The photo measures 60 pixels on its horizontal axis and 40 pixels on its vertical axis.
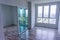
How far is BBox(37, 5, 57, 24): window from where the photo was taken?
8094mm

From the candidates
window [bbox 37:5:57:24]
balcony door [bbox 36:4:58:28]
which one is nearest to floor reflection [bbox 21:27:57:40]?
balcony door [bbox 36:4:58:28]

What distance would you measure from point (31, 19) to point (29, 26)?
2.39 feet

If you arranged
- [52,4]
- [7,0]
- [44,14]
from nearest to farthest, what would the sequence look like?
[7,0], [52,4], [44,14]

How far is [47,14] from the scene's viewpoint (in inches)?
333

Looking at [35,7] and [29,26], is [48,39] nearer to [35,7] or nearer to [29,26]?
[29,26]

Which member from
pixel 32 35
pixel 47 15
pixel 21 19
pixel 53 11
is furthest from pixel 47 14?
pixel 32 35

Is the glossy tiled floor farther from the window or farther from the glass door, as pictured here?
the window

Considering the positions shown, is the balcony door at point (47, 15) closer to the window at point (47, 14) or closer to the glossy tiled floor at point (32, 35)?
the window at point (47, 14)

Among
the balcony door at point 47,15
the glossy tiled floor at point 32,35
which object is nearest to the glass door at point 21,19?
the glossy tiled floor at point 32,35

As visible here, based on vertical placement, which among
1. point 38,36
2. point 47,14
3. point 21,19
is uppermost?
point 47,14

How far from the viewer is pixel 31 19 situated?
7641 mm

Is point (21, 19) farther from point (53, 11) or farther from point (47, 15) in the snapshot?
point (53, 11)

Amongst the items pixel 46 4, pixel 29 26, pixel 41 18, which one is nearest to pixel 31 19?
pixel 29 26

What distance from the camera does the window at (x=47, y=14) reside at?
26.6 ft
